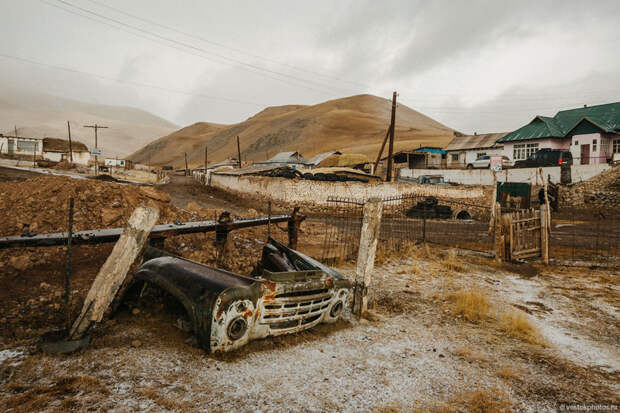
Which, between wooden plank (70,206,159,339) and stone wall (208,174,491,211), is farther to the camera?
stone wall (208,174,491,211)

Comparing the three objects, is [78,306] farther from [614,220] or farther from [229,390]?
[614,220]

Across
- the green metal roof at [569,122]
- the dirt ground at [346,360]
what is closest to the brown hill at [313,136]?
the green metal roof at [569,122]

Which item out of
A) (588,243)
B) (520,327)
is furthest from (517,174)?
(520,327)

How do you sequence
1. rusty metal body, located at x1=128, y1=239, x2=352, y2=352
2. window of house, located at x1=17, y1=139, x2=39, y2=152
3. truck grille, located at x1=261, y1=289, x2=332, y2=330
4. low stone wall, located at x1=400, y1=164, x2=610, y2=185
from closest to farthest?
rusty metal body, located at x1=128, y1=239, x2=352, y2=352 → truck grille, located at x1=261, y1=289, x2=332, y2=330 → low stone wall, located at x1=400, y1=164, x2=610, y2=185 → window of house, located at x1=17, y1=139, x2=39, y2=152

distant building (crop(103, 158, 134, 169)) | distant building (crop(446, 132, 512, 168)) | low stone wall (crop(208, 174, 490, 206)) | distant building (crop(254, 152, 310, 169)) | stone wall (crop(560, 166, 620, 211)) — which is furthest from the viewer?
distant building (crop(103, 158, 134, 169))

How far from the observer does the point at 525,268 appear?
29.4 ft

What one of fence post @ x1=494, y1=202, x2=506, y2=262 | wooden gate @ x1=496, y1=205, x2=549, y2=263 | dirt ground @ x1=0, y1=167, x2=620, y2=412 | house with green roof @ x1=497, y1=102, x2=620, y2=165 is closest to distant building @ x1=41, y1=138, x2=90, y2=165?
dirt ground @ x1=0, y1=167, x2=620, y2=412

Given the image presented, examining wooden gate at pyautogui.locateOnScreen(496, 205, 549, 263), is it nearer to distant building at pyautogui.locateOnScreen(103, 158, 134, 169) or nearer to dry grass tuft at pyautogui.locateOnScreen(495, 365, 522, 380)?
dry grass tuft at pyautogui.locateOnScreen(495, 365, 522, 380)

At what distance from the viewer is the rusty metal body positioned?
349cm

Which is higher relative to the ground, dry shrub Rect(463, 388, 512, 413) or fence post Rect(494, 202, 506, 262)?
fence post Rect(494, 202, 506, 262)

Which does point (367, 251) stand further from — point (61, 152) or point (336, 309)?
point (61, 152)

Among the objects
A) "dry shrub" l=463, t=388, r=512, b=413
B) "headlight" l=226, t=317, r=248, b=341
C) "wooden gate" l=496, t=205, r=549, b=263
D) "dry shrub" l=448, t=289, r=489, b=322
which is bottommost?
"dry shrub" l=463, t=388, r=512, b=413

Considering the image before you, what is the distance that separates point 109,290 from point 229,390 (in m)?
1.97

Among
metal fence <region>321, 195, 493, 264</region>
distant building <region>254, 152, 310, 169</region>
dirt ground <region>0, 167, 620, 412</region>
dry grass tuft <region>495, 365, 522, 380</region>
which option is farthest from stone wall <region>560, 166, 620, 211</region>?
distant building <region>254, 152, 310, 169</region>
